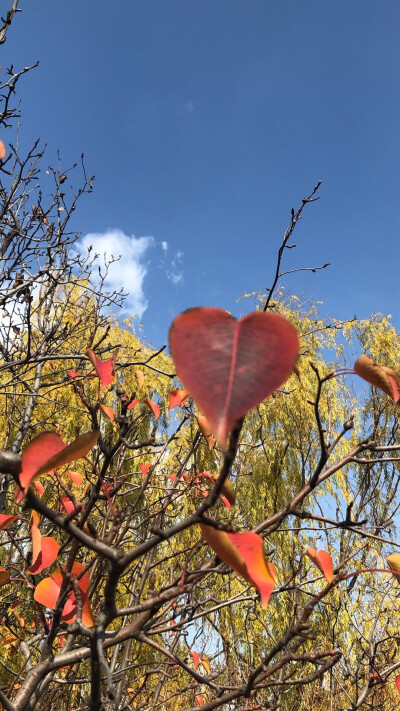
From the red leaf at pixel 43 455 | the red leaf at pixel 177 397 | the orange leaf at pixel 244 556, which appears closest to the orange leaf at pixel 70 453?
the red leaf at pixel 43 455

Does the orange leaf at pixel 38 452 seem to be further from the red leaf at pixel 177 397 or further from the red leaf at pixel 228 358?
the red leaf at pixel 177 397

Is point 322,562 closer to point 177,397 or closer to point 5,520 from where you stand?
point 5,520

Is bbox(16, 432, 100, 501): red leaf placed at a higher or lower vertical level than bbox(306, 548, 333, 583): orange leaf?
higher

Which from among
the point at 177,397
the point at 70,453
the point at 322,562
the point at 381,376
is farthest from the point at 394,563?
the point at 177,397

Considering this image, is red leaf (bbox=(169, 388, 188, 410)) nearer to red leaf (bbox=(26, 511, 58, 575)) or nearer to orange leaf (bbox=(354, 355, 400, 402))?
red leaf (bbox=(26, 511, 58, 575))

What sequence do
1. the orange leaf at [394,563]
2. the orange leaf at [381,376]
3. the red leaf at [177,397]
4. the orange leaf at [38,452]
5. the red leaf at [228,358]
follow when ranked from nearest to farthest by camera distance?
the red leaf at [228,358]
the orange leaf at [38,452]
the orange leaf at [381,376]
the orange leaf at [394,563]
the red leaf at [177,397]

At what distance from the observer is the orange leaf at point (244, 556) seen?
433mm

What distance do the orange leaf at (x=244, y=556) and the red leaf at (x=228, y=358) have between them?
200 mm

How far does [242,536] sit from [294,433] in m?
5.31

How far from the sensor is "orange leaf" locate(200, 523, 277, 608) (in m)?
0.43

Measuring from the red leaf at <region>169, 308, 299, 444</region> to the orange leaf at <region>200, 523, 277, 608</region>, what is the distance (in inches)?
7.9

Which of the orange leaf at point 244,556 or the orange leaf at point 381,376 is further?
the orange leaf at point 381,376

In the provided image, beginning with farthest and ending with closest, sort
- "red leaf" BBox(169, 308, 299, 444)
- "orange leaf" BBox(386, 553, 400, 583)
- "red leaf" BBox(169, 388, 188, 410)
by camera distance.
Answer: "red leaf" BBox(169, 388, 188, 410) → "orange leaf" BBox(386, 553, 400, 583) → "red leaf" BBox(169, 308, 299, 444)

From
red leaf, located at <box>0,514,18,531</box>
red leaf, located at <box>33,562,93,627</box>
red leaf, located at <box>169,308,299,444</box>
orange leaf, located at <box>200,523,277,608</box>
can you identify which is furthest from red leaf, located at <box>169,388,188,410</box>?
red leaf, located at <box>169,308,299,444</box>
